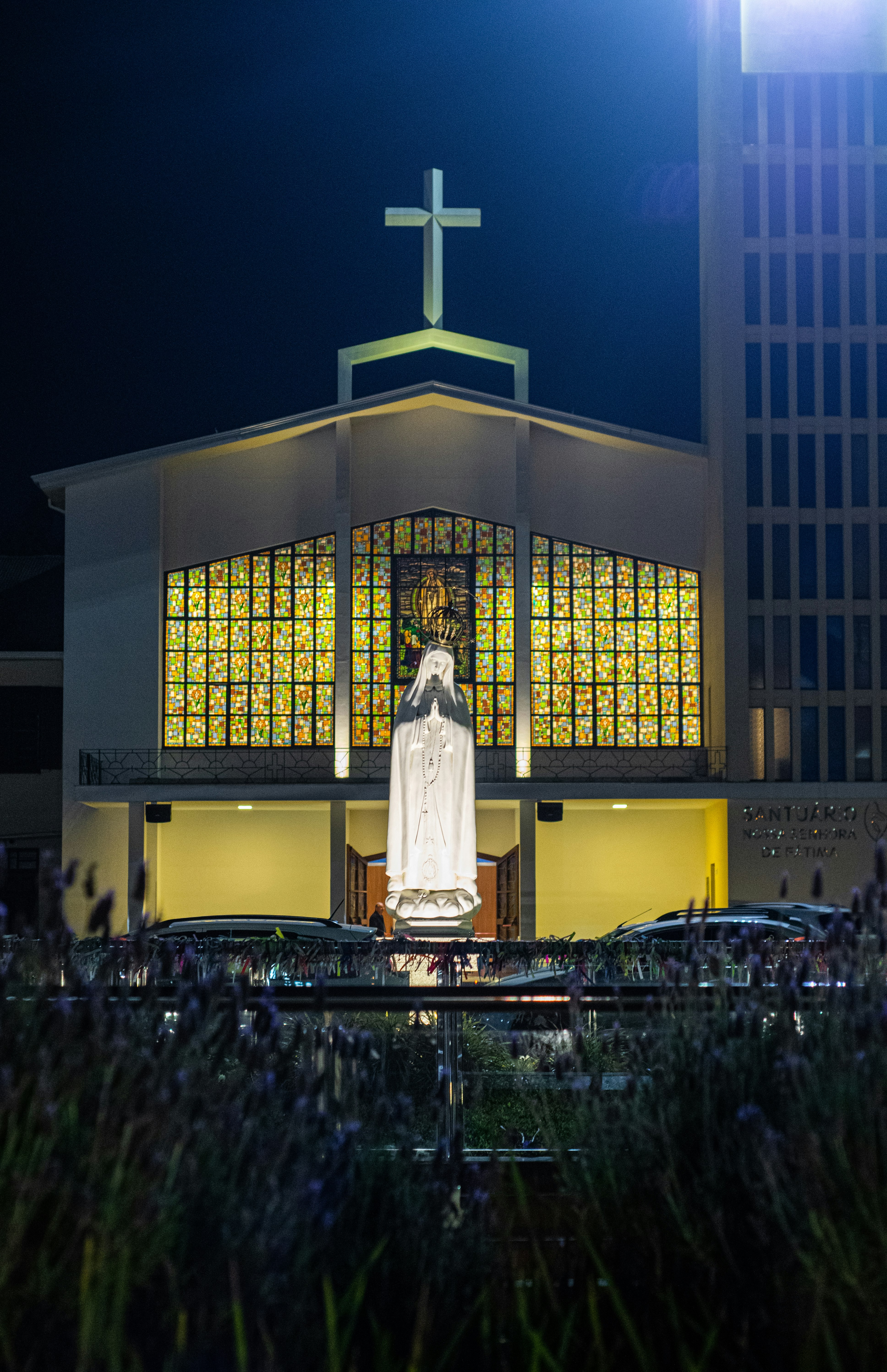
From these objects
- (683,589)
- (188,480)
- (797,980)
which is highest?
(188,480)

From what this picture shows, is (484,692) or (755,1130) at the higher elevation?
(484,692)

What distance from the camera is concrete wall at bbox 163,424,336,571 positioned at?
1001 inches

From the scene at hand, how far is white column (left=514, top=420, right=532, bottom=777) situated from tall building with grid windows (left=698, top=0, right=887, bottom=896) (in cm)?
401

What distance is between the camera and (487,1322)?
7.70ft

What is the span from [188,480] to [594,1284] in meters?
24.5

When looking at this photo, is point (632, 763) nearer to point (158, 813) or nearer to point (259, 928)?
point (158, 813)

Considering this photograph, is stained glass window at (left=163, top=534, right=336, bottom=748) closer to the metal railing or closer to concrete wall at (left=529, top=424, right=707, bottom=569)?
the metal railing

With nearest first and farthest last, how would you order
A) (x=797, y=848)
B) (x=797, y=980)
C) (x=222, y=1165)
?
(x=222, y=1165)
(x=797, y=980)
(x=797, y=848)

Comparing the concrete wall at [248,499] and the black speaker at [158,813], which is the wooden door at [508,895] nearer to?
the black speaker at [158,813]

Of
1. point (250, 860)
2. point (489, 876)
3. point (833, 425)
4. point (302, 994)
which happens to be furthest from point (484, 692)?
point (302, 994)

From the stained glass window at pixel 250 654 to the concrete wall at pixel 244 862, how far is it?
5.82 ft

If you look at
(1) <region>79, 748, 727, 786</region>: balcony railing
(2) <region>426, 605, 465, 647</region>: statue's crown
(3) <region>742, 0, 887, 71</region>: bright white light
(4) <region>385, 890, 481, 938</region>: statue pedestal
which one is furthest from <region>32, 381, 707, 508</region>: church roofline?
(4) <region>385, 890, 481, 938</region>: statue pedestal

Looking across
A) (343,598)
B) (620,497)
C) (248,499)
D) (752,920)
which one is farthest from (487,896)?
(752,920)

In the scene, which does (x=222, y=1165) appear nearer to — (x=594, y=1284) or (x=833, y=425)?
(x=594, y=1284)
